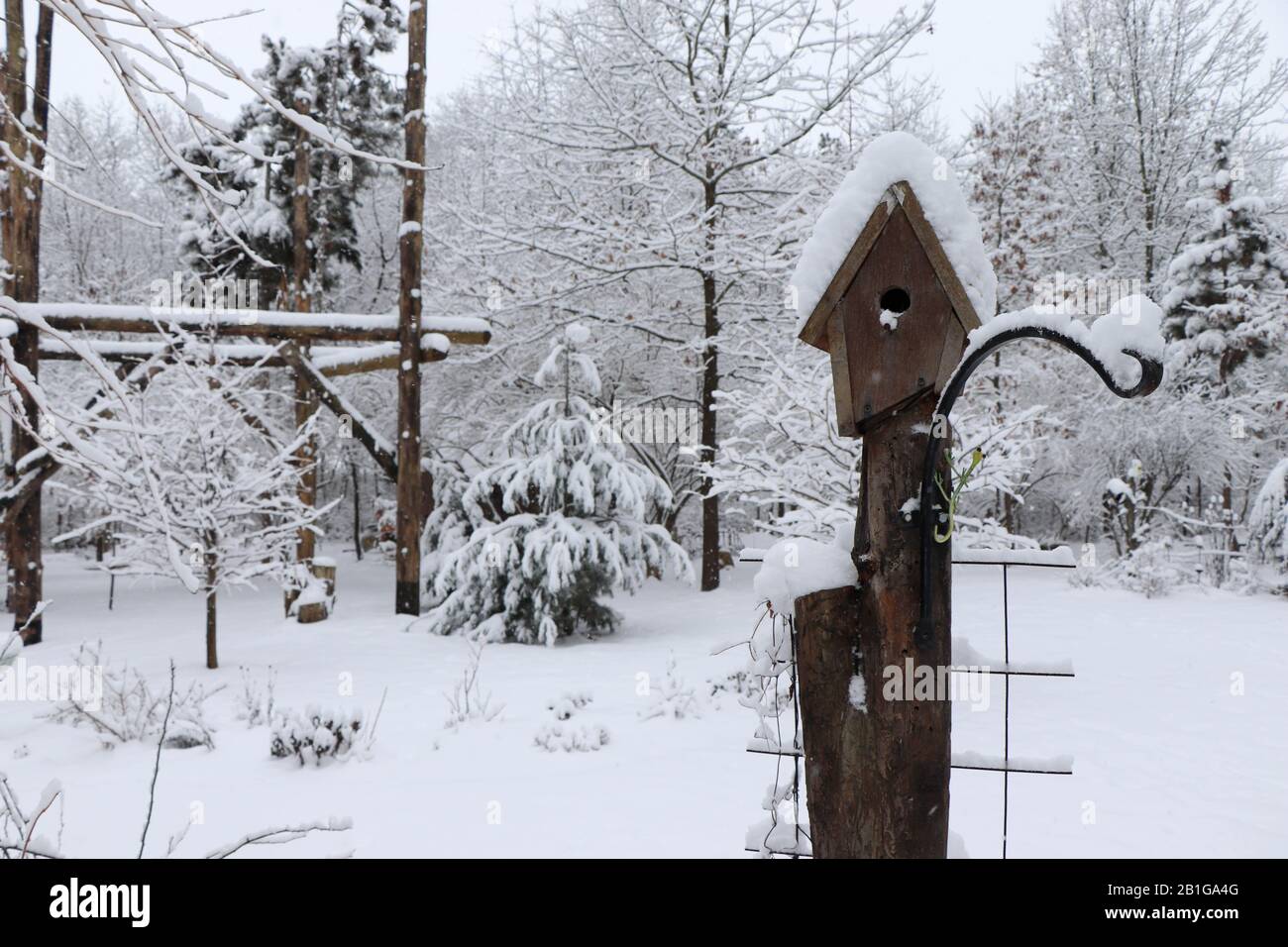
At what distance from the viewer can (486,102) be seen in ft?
53.2

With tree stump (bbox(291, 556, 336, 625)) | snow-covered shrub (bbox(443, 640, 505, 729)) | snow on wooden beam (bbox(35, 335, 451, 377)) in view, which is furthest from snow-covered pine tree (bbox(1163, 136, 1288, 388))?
tree stump (bbox(291, 556, 336, 625))

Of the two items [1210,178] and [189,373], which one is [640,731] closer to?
[189,373]

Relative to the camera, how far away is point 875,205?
5.16 feet

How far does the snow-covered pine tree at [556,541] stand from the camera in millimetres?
8500

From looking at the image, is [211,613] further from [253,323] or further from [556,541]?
[253,323]

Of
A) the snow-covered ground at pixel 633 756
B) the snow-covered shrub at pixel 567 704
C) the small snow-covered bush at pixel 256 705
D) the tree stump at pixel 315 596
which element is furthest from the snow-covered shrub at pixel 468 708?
the tree stump at pixel 315 596

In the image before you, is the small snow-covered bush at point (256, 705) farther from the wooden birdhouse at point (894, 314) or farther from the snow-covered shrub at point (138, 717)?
the wooden birdhouse at point (894, 314)

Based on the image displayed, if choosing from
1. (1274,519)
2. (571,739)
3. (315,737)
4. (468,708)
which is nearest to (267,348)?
(468,708)

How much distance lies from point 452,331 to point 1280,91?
15569mm

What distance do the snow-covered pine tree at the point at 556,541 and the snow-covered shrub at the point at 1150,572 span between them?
6.15 metres

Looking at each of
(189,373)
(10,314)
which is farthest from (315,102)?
(10,314)

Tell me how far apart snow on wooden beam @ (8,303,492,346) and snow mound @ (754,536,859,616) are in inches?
325

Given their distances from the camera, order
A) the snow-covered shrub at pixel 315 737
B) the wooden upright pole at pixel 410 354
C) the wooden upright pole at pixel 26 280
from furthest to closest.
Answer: the wooden upright pole at pixel 410 354
the wooden upright pole at pixel 26 280
the snow-covered shrub at pixel 315 737

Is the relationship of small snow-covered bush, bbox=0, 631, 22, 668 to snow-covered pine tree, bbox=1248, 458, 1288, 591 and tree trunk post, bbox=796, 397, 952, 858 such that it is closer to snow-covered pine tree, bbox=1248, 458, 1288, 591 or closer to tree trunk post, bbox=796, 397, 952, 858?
tree trunk post, bbox=796, 397, 952, 858
